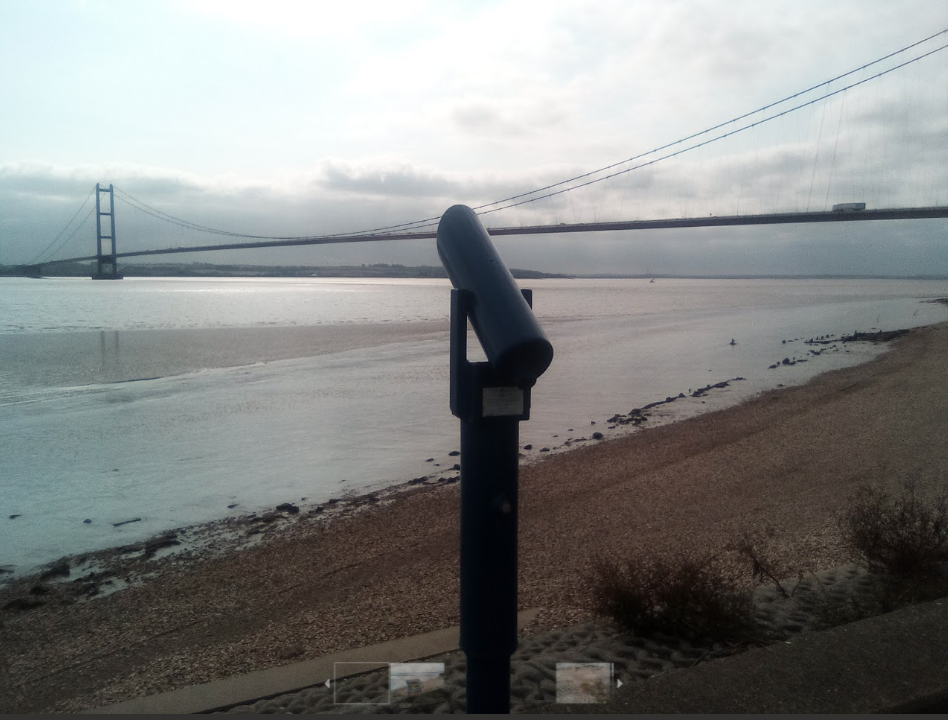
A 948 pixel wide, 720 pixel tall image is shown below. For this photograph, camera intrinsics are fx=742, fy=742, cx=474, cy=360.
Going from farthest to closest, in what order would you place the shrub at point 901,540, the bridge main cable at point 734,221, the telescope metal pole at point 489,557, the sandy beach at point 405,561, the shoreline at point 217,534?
the bridge main cable at point 734,221
the shoreline at point 217,534
the sandy beach at point 405,561
the shrub at point 901,540
the telescope metal pole at point 489,557

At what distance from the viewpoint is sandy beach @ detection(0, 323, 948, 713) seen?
420 cm

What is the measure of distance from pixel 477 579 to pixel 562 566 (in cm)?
340

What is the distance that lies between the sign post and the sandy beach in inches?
78.2

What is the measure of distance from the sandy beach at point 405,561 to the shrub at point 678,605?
51cm

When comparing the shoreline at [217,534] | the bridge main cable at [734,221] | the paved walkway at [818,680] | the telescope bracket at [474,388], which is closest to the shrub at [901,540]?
the paved walkway at [818,680]

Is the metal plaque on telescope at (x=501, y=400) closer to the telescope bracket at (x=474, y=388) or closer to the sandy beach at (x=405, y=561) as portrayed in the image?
the telescope bracket at (x=474, y=388)

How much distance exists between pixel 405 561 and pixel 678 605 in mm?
2815

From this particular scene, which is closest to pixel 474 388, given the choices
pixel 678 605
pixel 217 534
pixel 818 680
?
pixel 818 680

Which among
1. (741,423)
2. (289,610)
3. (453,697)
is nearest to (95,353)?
(741,423)

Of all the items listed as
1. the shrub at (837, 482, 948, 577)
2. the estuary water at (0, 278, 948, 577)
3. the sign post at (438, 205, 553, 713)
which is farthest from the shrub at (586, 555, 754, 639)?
the estuary water at (0, 278, 948, 577)

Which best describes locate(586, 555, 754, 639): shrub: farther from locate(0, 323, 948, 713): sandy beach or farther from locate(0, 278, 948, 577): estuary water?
locate(0, 278, 948, 577): estuary water

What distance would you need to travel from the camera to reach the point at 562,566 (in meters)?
5.15

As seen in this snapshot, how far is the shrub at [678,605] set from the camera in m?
3.23

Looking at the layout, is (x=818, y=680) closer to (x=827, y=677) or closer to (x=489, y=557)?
(x=827, y=677)
